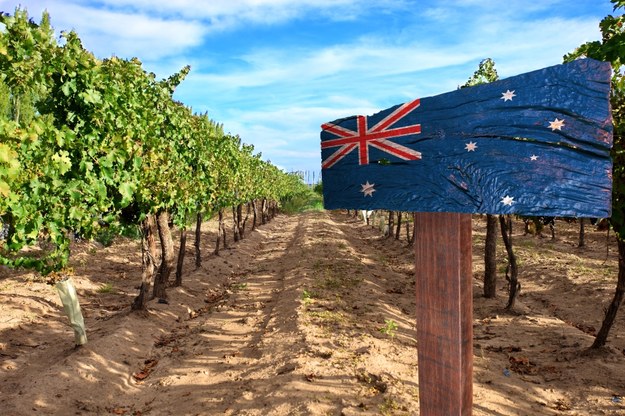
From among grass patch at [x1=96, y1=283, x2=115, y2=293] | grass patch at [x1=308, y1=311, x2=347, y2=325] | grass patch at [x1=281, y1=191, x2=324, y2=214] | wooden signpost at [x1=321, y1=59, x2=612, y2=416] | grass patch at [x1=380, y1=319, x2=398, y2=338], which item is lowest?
grass patch at [x1=96, y1=283, x2=115, y2=293]

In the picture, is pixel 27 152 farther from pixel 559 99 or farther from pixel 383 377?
pixel 559 99

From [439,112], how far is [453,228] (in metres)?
0.83

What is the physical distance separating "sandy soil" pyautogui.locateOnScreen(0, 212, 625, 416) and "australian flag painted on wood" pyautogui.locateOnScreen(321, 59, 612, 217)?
133 inches

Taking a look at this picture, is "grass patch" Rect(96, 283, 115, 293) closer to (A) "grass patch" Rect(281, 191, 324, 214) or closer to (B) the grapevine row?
(B) the grapevine row

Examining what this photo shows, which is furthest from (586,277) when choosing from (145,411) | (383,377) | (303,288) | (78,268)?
(78,268)

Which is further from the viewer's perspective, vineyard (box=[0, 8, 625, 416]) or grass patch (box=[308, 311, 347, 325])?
grass patch (box=[308, 311, 347, 325])

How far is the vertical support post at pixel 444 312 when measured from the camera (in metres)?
3.29

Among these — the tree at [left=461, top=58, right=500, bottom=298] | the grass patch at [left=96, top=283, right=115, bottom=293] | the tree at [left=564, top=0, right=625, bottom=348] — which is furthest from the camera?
the grass patch at [left=96, top=283, right=115, bottom=293]

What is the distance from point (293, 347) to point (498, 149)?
616 cm

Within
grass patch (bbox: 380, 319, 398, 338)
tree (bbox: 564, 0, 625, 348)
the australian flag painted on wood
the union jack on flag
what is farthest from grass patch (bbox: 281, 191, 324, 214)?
the australian flag painted on wood

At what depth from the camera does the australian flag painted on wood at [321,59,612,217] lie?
2.73 metres

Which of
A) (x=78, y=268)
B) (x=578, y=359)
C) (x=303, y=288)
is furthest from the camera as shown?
(x=78, y=268)

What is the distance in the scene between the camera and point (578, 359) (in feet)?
27.1

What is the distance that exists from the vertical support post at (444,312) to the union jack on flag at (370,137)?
0.57 m
